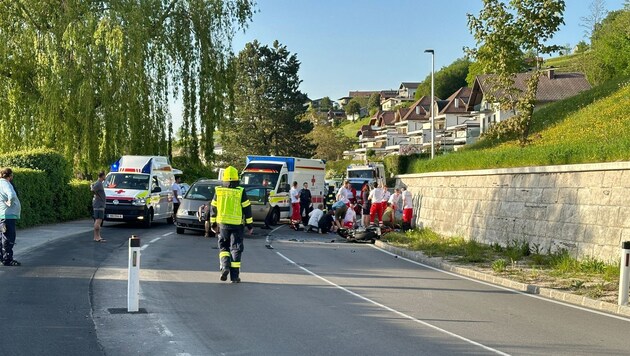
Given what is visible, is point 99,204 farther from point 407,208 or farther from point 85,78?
point 407,208

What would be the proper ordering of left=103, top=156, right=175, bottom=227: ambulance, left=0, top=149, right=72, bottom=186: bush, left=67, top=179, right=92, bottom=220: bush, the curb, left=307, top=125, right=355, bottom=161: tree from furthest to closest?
1. left=307, top=125, right=355, bottom=161: tree
2. left=67, top=179, right=92, bottom=220: bush
3. left=103, top=156, right=175, bottom=227: ambulance
4. left=0, top=149, right=72, bottom=186: bush
5. the curb

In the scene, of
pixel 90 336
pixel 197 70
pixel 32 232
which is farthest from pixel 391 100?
pixel 90 336

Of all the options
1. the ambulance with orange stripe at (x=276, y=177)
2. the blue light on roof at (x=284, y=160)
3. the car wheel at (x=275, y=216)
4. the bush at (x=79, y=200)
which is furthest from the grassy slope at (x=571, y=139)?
the bush at (x=79, y=200)

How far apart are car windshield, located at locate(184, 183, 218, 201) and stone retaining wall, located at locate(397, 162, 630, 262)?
28.1 feet

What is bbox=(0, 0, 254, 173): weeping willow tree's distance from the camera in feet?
101

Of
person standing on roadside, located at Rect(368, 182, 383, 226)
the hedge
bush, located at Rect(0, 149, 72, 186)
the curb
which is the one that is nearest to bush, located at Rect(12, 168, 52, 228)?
the hedge

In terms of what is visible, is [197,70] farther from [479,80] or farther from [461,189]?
[479,80]

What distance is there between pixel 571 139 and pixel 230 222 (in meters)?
17.9

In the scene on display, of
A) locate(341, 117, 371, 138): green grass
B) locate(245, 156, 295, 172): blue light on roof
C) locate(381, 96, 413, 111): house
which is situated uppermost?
locate(381, 96, 413, 111): house

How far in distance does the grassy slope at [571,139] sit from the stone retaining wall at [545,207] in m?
0.74

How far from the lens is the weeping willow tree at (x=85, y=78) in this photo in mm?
30781

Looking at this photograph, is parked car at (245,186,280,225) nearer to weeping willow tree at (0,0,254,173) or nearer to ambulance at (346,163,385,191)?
weeping willow tree at (0,0,254,173)

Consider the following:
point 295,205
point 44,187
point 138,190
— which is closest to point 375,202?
point 295,205

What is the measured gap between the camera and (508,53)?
31922 mm
